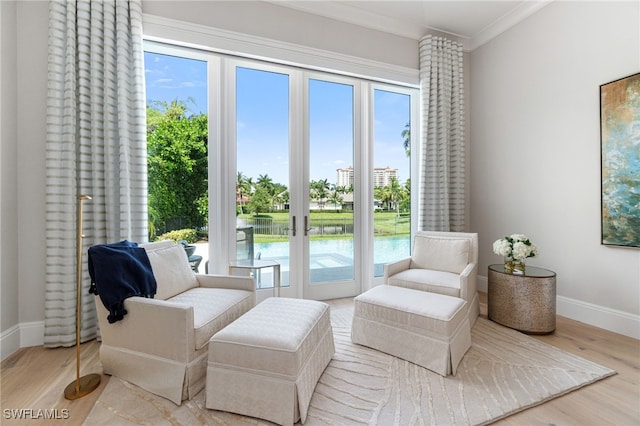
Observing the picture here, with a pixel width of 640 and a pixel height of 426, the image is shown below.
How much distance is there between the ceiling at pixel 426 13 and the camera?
3156mm

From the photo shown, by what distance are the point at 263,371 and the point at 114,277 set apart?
1.03 metres

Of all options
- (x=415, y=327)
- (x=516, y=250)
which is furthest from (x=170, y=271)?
(x=516, y=250)

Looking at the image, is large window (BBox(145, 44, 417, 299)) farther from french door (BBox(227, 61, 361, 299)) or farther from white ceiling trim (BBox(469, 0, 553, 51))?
white ceiling trim (BBox(469, 0, 553, 51))

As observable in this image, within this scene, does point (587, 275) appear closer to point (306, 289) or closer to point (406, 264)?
point (406, 264)

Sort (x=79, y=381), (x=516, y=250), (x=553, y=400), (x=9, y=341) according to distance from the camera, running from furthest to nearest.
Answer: (x=516, y=250) → (x=9, y=341) → (x=79, y=381) → (x=553, y=400)

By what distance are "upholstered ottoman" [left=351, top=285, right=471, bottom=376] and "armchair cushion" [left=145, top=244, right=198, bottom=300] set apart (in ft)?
4.38

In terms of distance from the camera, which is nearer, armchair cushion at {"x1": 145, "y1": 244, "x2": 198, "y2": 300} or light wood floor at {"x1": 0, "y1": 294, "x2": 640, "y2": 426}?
light wood floor at {"x1": 0, "y1": 294, "x2": 640, "y2": 426}

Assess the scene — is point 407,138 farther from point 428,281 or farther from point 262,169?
point 428,281

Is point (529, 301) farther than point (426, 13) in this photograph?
No

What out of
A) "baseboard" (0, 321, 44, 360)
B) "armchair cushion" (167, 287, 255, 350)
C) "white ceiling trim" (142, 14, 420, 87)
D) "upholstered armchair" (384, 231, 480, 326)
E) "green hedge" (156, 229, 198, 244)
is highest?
"white ceiling trim" (142, 14, 420, 87)

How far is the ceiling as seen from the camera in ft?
10.4

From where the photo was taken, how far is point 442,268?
2834 mm

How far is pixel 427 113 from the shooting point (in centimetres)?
355

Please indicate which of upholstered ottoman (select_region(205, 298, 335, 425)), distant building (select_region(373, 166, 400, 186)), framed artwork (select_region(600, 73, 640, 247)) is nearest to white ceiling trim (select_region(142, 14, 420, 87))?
distant building (select_region(373, 166, 400, 186))
